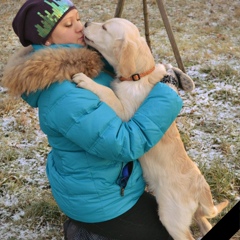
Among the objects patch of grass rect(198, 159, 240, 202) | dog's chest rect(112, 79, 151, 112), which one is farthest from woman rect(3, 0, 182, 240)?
patch of grass rect(198, 159, 240, 202)

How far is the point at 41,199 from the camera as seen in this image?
10.9 feet

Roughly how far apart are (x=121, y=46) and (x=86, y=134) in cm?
77

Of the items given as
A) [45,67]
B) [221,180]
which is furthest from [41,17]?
[221,180]

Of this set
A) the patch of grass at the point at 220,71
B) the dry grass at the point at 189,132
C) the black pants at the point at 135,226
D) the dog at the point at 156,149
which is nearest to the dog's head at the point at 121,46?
the dog at the point at 156,149

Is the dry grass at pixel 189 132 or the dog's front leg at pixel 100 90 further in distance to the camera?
the dry grass at pixel 189 132

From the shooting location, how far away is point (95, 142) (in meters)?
1.85

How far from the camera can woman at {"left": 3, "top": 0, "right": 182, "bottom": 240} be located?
1.86m

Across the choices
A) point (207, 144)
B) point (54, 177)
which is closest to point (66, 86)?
point (54, 177)

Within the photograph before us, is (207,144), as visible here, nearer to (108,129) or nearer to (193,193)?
(193,193)

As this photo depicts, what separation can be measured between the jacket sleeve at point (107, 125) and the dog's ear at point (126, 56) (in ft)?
1.35

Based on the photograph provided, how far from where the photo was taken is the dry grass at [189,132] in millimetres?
3176

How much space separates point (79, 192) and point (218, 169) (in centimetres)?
184

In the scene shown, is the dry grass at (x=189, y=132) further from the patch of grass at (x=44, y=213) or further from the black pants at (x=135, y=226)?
the black pants at (x=135, y=226)

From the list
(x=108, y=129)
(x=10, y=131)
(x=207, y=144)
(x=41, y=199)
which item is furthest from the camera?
(x=10, y=131)
